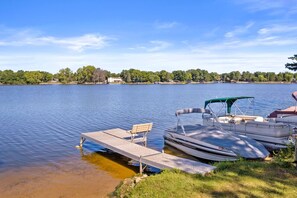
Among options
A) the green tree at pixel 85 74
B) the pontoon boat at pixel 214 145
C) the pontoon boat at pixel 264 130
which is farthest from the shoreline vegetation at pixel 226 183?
the green tree at pixel 85 74

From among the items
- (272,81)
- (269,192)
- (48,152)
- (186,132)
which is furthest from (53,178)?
(272,81)

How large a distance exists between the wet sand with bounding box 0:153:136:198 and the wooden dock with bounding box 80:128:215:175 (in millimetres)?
785

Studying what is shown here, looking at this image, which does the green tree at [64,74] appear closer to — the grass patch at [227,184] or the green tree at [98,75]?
the green tree at [98,75]

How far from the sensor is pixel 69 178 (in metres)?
11.8

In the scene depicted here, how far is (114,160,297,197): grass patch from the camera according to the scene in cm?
691

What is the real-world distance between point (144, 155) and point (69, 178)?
3184 mm

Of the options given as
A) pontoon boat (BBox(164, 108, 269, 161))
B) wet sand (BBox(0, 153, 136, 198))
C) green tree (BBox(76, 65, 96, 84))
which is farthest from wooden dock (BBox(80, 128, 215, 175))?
green tree (BBox(76, 65, 96, 84))

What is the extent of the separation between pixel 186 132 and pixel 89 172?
5806 mm

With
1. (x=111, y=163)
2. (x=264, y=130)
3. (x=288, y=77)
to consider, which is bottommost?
(x=111, y=163)

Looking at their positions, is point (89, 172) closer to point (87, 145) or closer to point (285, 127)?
point (87, 145)

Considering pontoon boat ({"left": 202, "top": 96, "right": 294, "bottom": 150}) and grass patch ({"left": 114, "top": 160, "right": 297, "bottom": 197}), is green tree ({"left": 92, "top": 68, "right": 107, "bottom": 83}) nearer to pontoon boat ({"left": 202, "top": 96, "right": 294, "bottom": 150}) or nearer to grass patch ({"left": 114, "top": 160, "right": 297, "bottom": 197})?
pontoon boat ({"left": 202, "top": 96, "right": 294, "bottom": 150})

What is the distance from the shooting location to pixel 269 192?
6.82 metres

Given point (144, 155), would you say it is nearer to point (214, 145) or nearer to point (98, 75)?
point (214, 145)

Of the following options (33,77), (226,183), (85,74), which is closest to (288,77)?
(85,74)
